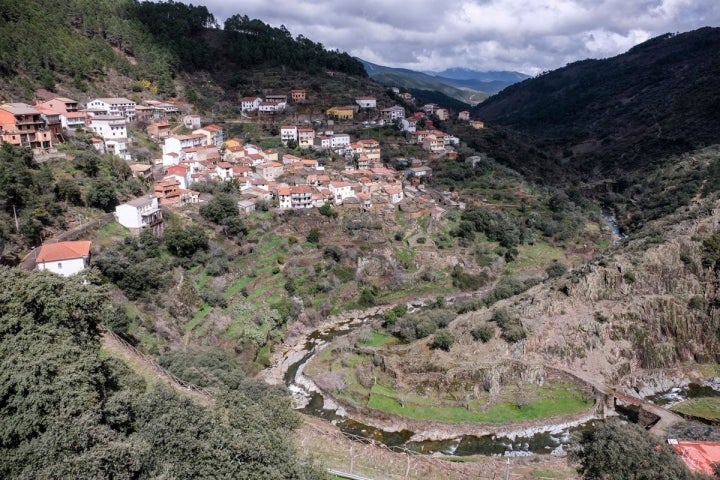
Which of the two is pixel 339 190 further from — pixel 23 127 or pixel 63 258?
pixel 63 258

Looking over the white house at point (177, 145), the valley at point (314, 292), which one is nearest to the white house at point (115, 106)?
the valley at point (314, 292)

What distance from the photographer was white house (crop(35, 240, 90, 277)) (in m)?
32.2

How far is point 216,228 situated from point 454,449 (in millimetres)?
30470

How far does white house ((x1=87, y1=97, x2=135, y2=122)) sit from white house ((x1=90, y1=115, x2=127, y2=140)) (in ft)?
15.2

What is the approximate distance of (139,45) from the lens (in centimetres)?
9056

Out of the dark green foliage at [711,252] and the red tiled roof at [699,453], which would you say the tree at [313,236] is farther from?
the red tiled roof at [699,453]

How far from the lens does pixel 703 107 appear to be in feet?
334

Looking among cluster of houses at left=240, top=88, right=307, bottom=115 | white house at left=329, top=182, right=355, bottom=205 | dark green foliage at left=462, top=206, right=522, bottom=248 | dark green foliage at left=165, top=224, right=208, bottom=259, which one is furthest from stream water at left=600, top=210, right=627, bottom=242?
cluster of houses at left=240, top=88, right=307, bottom=115

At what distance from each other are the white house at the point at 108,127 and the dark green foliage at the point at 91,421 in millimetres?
43879

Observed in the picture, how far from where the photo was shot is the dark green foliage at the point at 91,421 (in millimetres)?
13148

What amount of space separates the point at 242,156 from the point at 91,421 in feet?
179

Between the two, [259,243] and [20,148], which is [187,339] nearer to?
[259,243]

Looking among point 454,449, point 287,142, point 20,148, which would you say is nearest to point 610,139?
point 287,142

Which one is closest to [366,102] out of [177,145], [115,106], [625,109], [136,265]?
[177,145]
